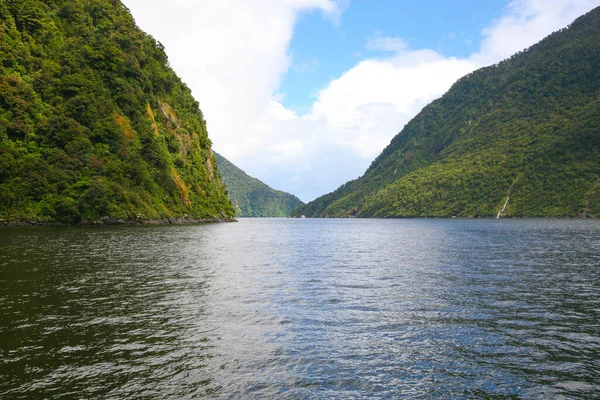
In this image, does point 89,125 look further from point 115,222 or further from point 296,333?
point 296,333

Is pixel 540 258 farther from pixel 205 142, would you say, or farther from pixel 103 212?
pixel 205 142

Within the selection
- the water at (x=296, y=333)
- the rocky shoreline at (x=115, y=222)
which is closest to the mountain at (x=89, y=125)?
the rocky shoreline at (x=115, y=222)

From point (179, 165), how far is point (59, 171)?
158 feet

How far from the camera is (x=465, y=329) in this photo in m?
17.2

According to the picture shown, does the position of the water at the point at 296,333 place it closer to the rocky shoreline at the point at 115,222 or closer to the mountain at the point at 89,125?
the rocky shoreline at the point at 115,222

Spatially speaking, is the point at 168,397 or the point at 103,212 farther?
the point at 103,212

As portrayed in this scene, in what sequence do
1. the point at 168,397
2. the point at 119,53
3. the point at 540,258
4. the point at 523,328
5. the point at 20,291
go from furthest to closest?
the point at 119,53, the point at 540,258, the point at 20,291, the point at 523,328, the point at 168,397

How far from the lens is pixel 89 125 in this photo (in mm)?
110938

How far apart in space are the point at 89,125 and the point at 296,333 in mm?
116814

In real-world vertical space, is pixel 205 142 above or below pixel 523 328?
above

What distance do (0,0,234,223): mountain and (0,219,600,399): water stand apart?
7359 cm

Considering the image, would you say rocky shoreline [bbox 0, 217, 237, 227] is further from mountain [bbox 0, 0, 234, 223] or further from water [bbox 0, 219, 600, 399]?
water [bbox 0, 219, 600, 399]

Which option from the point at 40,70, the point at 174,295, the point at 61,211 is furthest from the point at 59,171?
the point at 174,295

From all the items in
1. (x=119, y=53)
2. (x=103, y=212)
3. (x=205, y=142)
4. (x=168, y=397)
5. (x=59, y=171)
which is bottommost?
(x=168, y=397)
